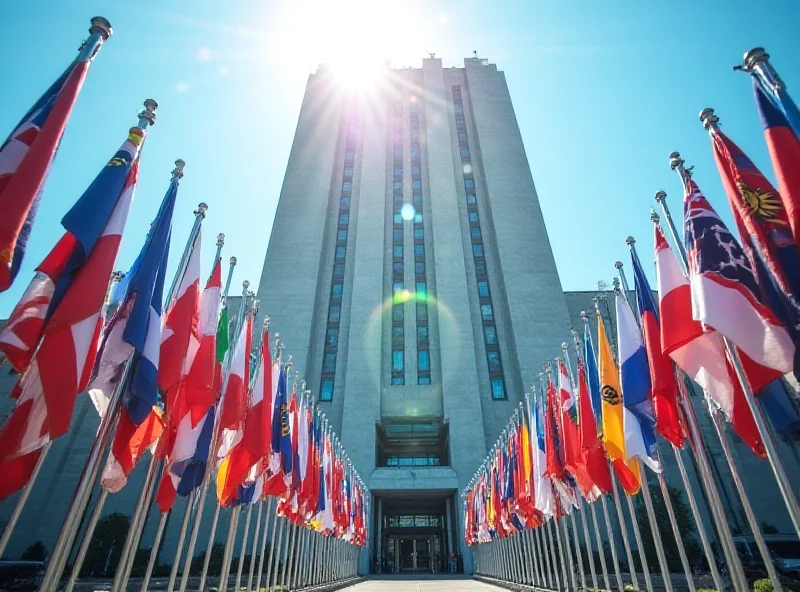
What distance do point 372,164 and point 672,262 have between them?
5199 centimetres

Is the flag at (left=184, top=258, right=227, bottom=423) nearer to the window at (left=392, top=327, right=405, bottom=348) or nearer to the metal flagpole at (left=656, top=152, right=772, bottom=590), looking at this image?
the metal flagpole at (left=656, top=152, right=772, bottom=590)

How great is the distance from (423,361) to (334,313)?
34.2 feet

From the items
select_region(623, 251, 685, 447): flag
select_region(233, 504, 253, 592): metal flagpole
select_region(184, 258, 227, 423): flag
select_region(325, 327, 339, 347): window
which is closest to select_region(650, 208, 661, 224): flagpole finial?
select_region(623, 251, 685, 447): flag

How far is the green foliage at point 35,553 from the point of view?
1170 inches

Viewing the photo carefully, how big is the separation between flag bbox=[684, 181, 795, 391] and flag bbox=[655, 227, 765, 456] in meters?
0.50

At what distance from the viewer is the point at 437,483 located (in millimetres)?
32594

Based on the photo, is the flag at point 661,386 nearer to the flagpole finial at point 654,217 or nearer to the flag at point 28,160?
the flagpole finial at point 654,217

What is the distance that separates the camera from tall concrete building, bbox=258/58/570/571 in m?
37.8

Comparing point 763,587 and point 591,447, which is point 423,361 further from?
point 591,447

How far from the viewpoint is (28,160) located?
459 centimetres

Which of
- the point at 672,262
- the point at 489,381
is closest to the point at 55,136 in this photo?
the point at 672,262

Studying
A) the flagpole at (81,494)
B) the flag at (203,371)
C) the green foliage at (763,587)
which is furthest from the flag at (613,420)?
the flagpole at (81,494)

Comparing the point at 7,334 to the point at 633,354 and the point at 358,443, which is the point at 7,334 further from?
the point at 358,443

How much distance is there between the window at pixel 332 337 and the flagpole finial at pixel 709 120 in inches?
1580
